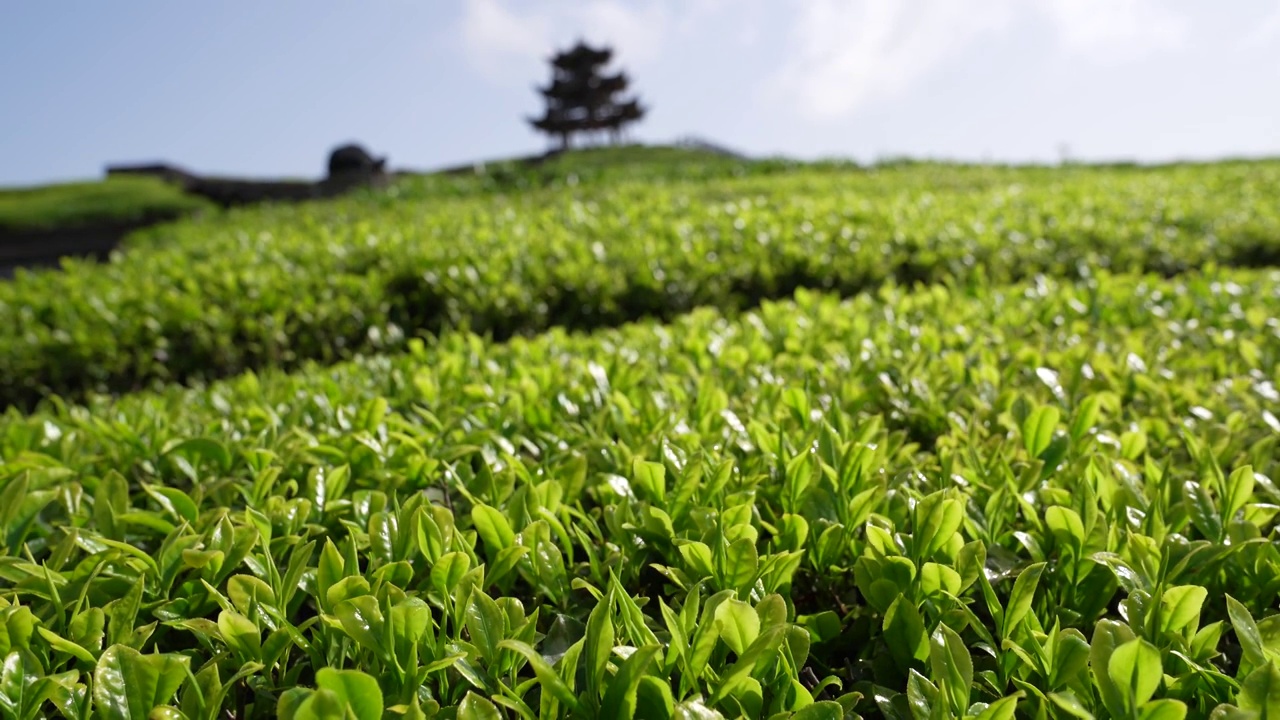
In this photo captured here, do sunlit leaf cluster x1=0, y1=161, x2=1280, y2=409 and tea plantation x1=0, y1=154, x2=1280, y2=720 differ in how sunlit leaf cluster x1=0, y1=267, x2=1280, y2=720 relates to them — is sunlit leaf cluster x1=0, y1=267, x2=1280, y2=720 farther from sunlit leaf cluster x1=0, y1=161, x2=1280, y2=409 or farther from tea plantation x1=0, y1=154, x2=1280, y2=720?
sunlit leaf cluster x1=0, y1=161, x2=1280, y2=409

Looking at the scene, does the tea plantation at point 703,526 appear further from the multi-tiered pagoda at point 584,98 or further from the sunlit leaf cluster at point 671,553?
the multi-tiered pagoda at point 584,98

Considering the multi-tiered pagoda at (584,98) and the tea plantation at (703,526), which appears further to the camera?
the multi-tiered pagoda at (584,98)

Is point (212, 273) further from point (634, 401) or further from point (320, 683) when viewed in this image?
point (320, 683)

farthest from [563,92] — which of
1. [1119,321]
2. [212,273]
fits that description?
[1119,321]

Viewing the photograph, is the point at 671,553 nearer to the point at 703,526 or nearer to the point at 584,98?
the point at 703,526

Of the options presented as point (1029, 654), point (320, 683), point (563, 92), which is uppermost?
point (563, 92)

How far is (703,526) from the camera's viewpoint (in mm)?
1607

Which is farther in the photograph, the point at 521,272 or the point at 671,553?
the point at 521,272

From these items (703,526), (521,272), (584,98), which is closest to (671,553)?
(703,526)

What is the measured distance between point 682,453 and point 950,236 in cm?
480

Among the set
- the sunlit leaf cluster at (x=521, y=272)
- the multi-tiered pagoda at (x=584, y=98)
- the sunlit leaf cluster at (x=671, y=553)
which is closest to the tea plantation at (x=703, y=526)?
the sunlit leaf cluster at (x=671, y=553)

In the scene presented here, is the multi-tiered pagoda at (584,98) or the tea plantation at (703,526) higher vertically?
the multi-tiered pagoda at (584,98)

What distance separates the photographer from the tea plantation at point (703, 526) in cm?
127

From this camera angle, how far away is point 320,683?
1089 millimetres
